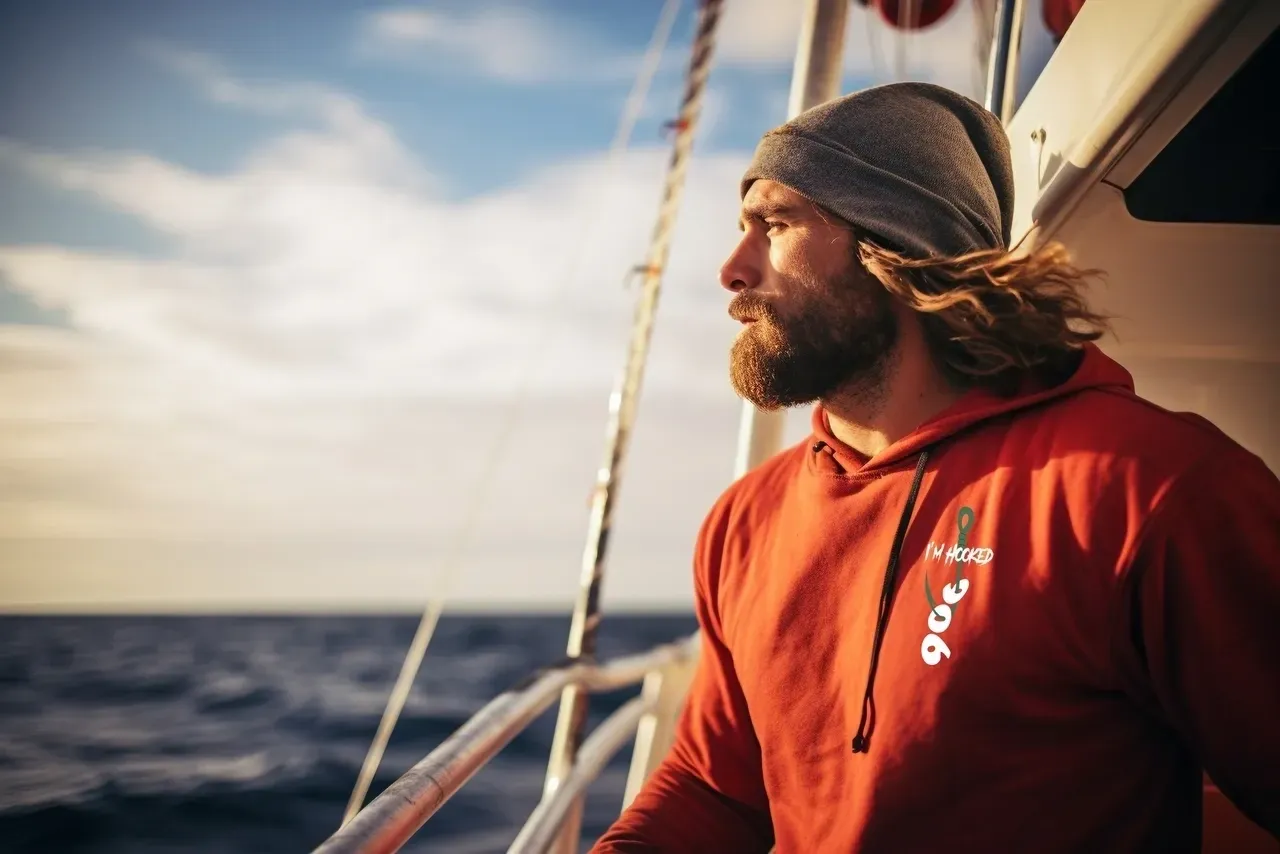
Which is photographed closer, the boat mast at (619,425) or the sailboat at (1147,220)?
the sailboat at (1147,220)

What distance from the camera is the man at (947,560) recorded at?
1.04 meters

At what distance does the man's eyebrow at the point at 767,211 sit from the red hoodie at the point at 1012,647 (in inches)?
15.8

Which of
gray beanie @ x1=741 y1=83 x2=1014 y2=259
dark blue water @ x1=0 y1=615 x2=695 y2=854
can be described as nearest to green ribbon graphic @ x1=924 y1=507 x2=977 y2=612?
gray beanie @ x1=741 y1=83 x2=1014 y2=259

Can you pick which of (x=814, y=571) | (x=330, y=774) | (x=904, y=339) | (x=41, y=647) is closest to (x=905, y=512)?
(x=814, y=571)

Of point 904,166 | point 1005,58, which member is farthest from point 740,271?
point 1005,58

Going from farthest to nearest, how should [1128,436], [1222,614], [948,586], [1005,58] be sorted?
[1005,58], [948,586], [1128,436], [1222,614]

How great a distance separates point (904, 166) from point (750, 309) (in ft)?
1.08

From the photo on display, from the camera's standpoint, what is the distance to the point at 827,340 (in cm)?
150

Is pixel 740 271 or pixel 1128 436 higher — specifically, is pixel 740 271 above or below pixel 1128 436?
above

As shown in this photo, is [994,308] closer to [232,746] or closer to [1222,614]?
[1222,614]

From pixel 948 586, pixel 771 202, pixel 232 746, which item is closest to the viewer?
pixel 948 586

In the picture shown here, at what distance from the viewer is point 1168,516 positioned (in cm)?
104

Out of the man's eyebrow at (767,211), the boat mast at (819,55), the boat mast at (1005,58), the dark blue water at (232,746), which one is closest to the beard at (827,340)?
the man's eyebrow at (767,211)

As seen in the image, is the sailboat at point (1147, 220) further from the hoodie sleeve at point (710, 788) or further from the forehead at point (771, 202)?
the forehead at point (771, 202)
